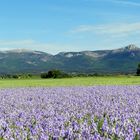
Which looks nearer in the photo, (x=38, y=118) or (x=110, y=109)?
(x=38, y=118)

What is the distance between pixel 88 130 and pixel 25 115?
2.89 meters

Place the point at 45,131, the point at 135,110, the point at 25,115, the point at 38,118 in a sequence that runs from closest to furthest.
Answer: the point at 45,131
the point at 38,118
the point at 25,115
the point at 135,110

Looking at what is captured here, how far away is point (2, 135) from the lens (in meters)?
6.73

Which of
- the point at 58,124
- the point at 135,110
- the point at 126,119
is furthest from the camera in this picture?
the point at 135,110

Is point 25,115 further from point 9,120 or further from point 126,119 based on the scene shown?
point 126,119

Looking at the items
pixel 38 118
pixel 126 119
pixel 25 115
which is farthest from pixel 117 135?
pixel 25 115

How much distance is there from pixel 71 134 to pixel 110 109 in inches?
161

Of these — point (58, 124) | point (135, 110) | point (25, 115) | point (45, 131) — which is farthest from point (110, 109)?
point (45, 131)

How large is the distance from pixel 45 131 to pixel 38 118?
6.17ft

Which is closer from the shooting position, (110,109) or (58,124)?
(58,124)

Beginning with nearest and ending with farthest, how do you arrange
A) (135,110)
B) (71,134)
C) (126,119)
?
(71,134)
(126,119)
(135,110)

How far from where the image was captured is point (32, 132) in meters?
6.69

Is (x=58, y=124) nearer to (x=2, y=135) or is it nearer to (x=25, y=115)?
(x=2, y=135)

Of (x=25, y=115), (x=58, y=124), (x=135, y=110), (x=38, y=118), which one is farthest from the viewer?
(x=135, y=110)
